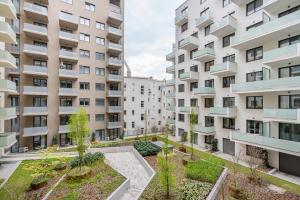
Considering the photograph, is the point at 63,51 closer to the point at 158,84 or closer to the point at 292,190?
the point at 158,84

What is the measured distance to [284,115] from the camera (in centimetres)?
1605

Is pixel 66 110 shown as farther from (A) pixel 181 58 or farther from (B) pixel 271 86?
(B) pixel 271 86

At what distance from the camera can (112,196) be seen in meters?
11.6

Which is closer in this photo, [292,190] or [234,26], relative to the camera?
[292,190]

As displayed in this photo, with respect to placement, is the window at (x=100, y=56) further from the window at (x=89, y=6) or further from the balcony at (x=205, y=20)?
the balcony at (x=205, y=20)

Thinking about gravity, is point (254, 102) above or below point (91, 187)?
above

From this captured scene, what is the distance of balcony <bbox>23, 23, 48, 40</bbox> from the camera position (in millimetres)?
25663

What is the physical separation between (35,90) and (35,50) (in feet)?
19.7

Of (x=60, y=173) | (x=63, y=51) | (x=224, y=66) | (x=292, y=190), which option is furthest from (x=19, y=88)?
(x=292, y=190)

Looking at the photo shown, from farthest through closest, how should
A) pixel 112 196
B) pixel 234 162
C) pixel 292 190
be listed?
pixel 234 162 < pixel 292 190 < pixel 112 196

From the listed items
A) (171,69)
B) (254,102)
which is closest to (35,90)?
(171,69)

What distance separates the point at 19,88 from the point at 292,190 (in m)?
34.1

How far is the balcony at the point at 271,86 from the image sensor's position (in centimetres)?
1560

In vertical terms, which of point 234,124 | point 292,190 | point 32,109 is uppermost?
point 32,109
